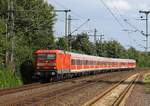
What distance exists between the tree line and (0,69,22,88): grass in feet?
3.76

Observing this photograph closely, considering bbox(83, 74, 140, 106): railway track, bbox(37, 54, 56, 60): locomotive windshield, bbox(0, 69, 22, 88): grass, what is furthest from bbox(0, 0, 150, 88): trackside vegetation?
bbox(83, 74, 140, 106): railway track

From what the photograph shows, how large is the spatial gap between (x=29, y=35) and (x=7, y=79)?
98.0 ft

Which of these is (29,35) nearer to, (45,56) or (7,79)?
(45,56)

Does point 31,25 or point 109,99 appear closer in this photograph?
point 109,99

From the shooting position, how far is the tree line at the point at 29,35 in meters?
42.1

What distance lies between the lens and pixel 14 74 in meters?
42.3

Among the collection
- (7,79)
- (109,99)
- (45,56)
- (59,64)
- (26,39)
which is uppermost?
(26,39)

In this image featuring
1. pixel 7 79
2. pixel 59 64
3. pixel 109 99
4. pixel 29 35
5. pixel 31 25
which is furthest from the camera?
pixel 31 25

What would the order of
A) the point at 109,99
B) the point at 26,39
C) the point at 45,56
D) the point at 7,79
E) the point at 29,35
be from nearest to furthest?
the point at 109,99
the point at 7,79
the point at 45,56
the point at 26,39
the point at 29,35

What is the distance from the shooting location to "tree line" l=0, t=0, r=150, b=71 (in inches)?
1658

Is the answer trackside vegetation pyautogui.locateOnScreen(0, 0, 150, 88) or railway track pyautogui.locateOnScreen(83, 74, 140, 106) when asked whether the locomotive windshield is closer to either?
trackside vegetation pyautogui.locateOnScreen(0, 0, 150, 88)

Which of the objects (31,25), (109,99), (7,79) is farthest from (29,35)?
(109,99)

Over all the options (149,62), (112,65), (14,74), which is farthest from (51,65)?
(149,62)

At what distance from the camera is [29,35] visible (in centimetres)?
6962
